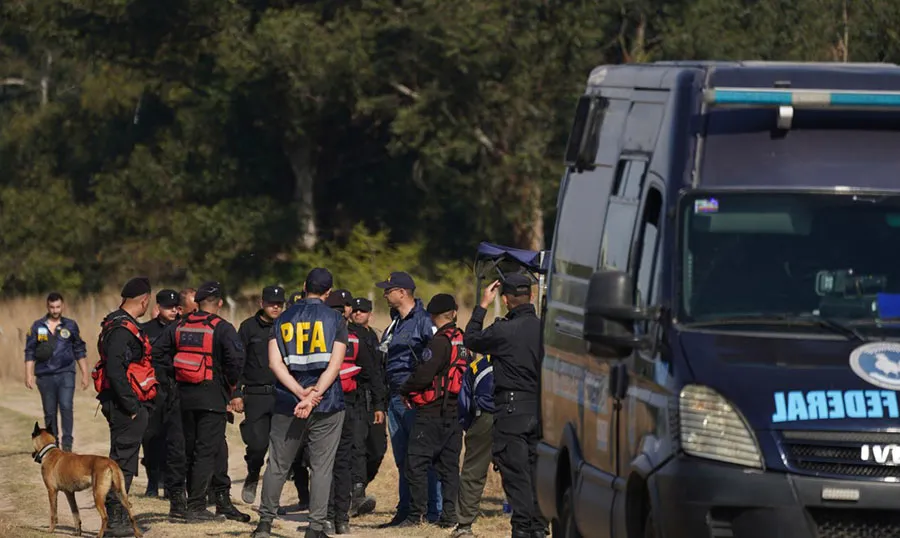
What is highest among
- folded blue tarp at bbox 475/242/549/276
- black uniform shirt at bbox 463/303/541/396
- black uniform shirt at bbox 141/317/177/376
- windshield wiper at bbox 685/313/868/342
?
windshield wiper at bbox 685/313/868/342

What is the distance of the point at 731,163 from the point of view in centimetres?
867

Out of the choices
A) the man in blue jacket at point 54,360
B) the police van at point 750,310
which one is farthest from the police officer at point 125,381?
the man in blue jacket at point 54,360

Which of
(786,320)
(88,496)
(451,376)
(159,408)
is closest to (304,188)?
(88,496)

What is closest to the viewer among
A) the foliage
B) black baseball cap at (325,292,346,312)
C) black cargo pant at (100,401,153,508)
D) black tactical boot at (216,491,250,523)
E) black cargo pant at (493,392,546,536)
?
black cargo pant at (493,392,546,536)

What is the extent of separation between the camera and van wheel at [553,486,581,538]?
420 inches

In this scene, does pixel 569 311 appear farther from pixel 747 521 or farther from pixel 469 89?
pixel 469 89

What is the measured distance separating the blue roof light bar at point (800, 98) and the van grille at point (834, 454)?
5.36 ft

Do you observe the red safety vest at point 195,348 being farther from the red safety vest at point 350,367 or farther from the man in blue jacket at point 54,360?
the man in blue jacket at point 54,360

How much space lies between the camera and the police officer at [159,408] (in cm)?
1716

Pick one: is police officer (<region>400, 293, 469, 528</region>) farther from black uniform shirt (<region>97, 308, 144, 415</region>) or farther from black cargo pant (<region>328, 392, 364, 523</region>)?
black uniform shirt (<region>97, 308, 144, 415</region>)

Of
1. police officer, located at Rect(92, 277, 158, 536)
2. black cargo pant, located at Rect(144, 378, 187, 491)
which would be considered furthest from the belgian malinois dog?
black cargo pant, located at Rect(144, 378, 187, 491)

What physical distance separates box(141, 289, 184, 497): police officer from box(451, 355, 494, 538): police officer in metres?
2.72

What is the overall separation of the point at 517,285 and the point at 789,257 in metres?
4.94

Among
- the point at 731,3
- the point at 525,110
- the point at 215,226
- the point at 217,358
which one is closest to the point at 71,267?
the point at 215,226
